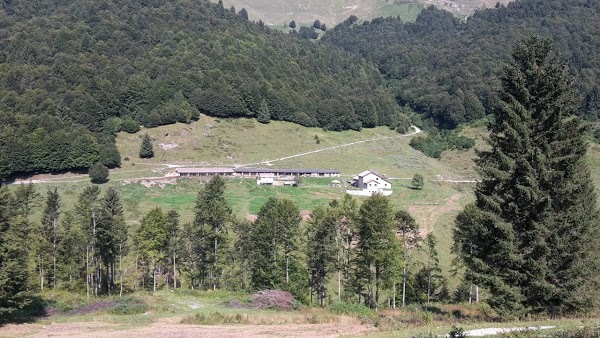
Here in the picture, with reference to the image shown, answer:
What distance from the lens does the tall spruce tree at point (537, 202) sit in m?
20.5

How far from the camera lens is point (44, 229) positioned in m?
46.8

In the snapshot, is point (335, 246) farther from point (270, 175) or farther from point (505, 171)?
point (270, 175)

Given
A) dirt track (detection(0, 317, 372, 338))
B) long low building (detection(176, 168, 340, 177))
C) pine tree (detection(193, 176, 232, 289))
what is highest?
long low building (detection(176, 168, 340, 177))

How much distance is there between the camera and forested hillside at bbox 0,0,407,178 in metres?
94.3

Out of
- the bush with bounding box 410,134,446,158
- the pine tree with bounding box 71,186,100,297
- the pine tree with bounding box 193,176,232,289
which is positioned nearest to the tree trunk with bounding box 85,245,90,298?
the pine tree with bounding box 71,186,100,297

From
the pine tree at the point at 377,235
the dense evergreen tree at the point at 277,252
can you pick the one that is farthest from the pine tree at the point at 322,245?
the pine tree at the point at 377,235

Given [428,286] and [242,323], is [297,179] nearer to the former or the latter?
[428,286]

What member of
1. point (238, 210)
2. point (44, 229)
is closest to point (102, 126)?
point (238, 210)

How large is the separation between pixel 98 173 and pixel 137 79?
40.9 meters

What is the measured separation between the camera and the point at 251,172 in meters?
96.2

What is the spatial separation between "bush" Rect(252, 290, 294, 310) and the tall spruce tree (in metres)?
14.0

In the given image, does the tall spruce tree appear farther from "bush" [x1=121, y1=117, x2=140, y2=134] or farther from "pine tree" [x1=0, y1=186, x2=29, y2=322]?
"bush" [x1=121, y1=117, x2=140, y2=134]

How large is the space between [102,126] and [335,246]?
8262 centimetres

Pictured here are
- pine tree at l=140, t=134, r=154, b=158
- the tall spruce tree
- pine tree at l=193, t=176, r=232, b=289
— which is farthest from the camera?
pine tree at l=140, t=134, r=154, b=158
